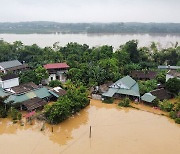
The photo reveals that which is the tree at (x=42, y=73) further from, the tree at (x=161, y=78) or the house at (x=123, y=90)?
the tree at (x=161, y=78)

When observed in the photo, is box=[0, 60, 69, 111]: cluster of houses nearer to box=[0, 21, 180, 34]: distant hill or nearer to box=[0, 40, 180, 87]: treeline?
box=[0, 40, 180, 87]: treeline

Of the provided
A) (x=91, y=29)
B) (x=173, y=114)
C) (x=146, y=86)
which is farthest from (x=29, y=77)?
(x=91, y=29)

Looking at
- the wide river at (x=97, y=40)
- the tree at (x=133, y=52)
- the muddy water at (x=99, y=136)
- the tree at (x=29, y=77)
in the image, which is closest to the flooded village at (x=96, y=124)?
the muddy water at (x=99, y=136)

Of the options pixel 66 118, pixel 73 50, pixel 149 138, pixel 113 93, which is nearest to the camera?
pixel 149 138

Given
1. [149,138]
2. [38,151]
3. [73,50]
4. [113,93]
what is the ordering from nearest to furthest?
1. [38,151]
2. [149,138]
3. [113,93]
4. [73,50]

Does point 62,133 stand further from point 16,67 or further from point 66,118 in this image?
point 16,67

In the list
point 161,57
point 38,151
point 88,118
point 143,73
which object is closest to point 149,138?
point 88,118
